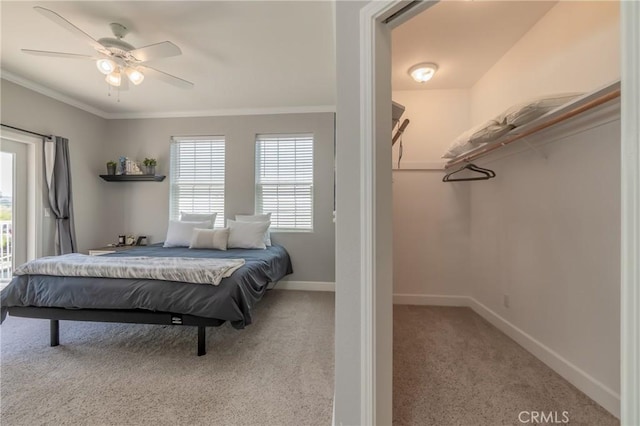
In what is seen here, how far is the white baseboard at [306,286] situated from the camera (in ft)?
12.3

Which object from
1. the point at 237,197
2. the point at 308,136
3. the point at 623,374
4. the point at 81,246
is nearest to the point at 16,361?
the point at 81,246

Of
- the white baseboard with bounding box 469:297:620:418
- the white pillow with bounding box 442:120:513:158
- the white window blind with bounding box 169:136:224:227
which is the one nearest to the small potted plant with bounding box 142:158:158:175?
the white window blind with bounding box 169:136:224:227

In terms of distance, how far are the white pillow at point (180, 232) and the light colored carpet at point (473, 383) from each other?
2.79 meters

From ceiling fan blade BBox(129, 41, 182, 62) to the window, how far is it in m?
1.83

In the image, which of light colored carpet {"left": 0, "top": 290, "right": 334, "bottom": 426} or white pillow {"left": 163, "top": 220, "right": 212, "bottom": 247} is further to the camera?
white pillow {"left": 163, "top": 220, "right": 212, "bottom": 247}

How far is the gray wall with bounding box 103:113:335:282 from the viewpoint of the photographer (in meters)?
3.79

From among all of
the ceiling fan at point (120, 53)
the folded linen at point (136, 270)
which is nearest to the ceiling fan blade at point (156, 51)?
the ceiling fan at point (120, 53)

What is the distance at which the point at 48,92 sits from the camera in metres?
3.25

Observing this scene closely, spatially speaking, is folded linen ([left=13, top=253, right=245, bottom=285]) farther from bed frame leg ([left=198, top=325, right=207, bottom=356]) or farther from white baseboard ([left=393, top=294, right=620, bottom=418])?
white baseboard ([left=393, top=294, right=620, bottom=418])

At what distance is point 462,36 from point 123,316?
3.46 meters

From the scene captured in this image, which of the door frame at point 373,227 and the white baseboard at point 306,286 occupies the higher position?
the door frame at point 373,227

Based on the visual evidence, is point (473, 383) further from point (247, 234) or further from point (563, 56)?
point (247, 234)

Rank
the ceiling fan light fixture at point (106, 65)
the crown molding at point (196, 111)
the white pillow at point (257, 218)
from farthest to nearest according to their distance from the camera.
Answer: the white pillow at point (257, 218)
the crown molding at point (196, 111)
the ceiling fan light fixture at point (106, 65)

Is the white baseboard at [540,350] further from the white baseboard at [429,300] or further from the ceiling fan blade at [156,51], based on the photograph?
the ceiling fan blade at [156,51]
